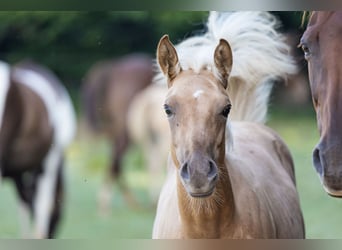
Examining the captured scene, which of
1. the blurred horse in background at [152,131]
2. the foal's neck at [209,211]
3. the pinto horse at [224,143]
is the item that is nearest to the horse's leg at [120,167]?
the blurred horse in background at [152,131]

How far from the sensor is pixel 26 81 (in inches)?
250

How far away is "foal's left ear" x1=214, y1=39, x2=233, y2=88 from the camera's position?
355cm

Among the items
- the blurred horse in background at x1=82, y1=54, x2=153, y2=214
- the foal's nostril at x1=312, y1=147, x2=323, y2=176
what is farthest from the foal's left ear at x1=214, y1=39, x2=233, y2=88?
the blurred horse in background at x1=82, y1=54, x2=153, y2=214

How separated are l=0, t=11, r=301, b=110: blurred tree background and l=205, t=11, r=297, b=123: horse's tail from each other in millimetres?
3145

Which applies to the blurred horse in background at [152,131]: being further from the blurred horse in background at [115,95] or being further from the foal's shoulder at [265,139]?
the foal's shoulder at [265,139]

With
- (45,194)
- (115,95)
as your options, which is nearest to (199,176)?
(45,194)

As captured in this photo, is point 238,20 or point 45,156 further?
point 45,156

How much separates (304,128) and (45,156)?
2312mm

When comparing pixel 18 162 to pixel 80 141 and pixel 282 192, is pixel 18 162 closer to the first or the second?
pixel 80 141

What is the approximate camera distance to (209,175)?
3307 mm

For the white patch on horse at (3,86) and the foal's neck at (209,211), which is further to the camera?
the white patch on horse at (3,86)

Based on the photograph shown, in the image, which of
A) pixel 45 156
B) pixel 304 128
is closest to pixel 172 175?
pixel 45 156

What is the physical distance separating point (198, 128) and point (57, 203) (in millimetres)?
3039

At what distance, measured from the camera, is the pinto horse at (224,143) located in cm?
338
